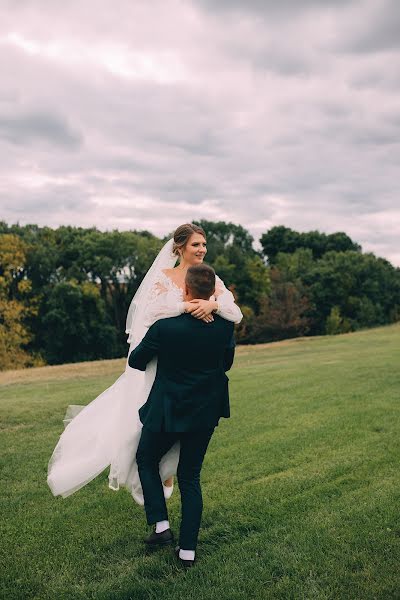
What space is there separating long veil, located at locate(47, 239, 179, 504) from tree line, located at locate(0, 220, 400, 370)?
37.9 m

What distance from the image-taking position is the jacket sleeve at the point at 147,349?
179 inches

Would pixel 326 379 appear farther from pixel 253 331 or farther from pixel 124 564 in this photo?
pixel 253 331

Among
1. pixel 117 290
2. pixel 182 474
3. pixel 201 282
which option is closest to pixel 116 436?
pixel 182 474

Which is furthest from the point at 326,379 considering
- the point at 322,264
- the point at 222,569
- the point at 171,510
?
the point at 322,264

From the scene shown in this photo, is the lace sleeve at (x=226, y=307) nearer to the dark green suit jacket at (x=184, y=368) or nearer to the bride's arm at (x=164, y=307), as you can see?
the dark green suit jacket at (x=184, y=368)

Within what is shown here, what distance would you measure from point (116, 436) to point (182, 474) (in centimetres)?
85

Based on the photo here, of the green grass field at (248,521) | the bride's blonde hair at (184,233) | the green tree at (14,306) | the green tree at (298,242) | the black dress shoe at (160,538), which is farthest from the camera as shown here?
the green tree at (298,242)

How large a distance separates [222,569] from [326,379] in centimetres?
1074

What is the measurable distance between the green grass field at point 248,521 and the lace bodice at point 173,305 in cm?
200

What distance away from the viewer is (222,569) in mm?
4469

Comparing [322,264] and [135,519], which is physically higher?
[322,264]

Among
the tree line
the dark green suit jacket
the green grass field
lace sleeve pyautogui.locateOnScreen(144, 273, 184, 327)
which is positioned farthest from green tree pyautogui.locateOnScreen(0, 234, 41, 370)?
the dark green suit jacket

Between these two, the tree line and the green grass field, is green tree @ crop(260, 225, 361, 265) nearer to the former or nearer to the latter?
the tree line

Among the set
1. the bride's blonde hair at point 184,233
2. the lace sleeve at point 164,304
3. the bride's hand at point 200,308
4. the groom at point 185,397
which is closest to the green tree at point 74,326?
the bride's blonde hair at point 184,233
